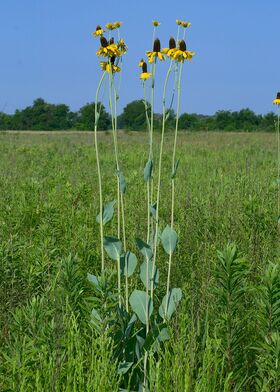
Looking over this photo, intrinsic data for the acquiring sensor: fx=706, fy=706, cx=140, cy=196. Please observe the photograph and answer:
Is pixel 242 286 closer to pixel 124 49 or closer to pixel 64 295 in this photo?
pixel 64 295

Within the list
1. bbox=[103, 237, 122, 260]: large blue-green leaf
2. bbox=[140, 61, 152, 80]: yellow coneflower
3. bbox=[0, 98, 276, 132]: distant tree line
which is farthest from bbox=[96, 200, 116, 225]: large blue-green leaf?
bbox=[0, 98, 276, 132]: distant tree line

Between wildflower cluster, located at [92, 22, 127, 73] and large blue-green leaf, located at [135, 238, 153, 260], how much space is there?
2.29 feet

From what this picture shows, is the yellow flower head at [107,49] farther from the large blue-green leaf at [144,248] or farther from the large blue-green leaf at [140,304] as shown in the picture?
the large blue-green leaf at [140,304]

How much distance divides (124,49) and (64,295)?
108cm

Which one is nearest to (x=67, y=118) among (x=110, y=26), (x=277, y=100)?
(x=277, y=100)

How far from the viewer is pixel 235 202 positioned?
6.32 meters

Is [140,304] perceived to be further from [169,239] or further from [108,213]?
[108,213]

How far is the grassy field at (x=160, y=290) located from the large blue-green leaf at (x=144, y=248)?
242mm

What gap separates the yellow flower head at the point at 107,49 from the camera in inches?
109

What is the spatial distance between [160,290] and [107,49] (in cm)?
135

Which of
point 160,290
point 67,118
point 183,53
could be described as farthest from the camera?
point 67,118

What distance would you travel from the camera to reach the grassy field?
7.98 feet

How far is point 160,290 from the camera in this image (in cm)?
359

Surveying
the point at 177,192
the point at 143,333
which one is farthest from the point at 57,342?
the point at 177,192
